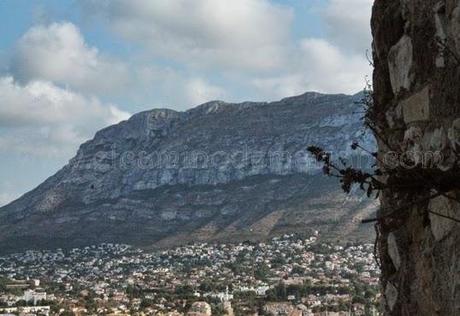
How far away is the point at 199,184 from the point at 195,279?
34.8m

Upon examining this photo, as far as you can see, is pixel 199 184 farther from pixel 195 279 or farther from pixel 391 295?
pixel 391 295

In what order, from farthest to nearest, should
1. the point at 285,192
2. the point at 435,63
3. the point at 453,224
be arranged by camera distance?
the point at 285,192 → the point at 435,63 → the point at 453,224

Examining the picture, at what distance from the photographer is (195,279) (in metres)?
70.1

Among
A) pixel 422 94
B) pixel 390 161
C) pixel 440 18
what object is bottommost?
pixel 390 161

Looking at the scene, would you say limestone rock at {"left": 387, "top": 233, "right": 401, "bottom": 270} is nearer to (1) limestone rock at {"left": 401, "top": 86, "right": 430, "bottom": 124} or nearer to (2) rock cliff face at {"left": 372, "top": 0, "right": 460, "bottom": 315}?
(2) rock cliff face at {"left": 372, "top": 0, "right": 460, "bottom": 315}

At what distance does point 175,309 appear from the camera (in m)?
47.5

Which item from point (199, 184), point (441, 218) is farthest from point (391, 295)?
point (199, 184)

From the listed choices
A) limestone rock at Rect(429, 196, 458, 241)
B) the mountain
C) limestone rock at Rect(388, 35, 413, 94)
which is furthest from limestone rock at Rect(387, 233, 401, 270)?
the mountain

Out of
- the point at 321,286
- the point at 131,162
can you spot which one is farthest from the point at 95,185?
the point at 321,286

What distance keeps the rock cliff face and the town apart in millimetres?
31690

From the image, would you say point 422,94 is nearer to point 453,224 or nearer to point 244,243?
point 453,224

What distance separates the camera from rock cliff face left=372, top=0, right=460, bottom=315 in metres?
2.19

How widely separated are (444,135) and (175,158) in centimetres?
10875

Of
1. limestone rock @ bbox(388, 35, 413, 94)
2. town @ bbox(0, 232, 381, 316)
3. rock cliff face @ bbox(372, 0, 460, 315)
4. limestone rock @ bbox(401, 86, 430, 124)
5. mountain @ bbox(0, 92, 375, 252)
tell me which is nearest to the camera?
rock cliff face @ bbox(372, 0, 460, 315)
